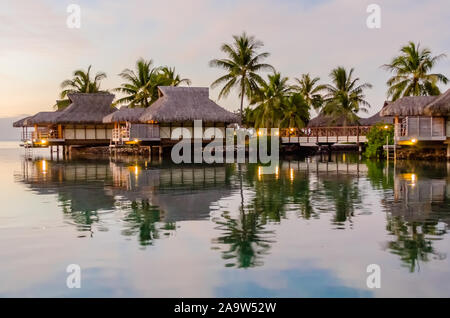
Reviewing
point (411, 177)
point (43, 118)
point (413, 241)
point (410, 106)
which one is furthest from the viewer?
point (43, 118)

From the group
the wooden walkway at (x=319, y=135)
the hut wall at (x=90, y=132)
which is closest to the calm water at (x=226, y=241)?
the wooden walkway at (x=319, y=135)

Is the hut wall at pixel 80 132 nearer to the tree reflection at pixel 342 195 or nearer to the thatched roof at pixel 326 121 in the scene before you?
the thatched roof at pixel 326 121

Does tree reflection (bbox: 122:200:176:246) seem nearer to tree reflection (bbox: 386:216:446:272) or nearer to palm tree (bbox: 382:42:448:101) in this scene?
tree reflection (bbox: 386:216:446:272)

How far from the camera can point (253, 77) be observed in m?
39.1

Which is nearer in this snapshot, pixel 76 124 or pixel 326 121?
pixel 76 124

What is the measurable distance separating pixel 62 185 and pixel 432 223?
1141cm

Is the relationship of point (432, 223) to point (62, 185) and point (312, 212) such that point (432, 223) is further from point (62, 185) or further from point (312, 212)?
point (62, 185)

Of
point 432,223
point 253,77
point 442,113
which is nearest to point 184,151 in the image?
point 253,77

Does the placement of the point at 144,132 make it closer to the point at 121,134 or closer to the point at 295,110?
the point at 121,134

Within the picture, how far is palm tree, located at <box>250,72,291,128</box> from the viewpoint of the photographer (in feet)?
132

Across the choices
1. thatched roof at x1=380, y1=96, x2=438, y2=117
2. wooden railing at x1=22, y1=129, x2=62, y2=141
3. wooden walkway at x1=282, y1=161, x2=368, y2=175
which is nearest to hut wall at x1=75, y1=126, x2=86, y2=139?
wooden railing at x1=22, y1=129, x2=62, y2=141

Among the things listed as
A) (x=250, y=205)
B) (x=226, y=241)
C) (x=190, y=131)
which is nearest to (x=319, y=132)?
(x=190, y=131)

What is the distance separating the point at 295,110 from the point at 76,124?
56.3ft

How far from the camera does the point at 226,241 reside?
8.14m
